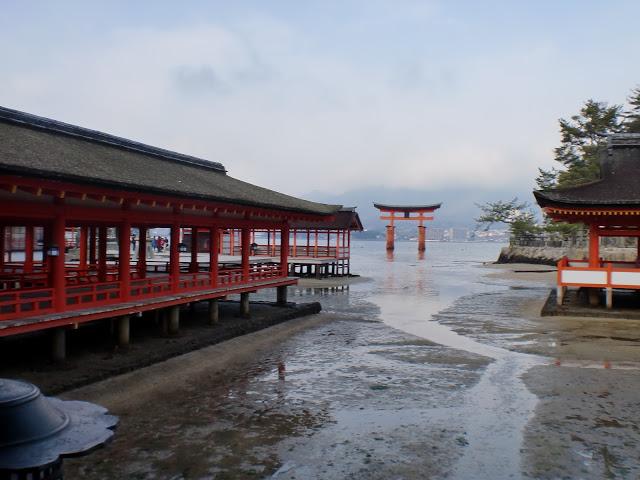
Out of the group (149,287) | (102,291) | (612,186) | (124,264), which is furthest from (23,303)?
(612,186)

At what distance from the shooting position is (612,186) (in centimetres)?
2284

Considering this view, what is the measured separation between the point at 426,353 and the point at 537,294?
19.9m

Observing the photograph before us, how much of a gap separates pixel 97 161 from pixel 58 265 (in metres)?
3.04

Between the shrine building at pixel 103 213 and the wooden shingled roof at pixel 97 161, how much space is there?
32 mm

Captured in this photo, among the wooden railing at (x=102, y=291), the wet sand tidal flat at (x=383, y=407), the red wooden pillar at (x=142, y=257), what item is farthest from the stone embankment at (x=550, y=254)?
the red wooden pillar at (x=142, y=257)

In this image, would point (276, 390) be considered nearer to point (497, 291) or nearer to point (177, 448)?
point (177, 448)

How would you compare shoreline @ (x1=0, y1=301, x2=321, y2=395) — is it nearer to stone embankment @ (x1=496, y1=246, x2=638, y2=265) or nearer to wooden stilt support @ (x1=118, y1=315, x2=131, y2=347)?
wooden stilt support @ (x1=118, y1=315, x2=131, y2=347)

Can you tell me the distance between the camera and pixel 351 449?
8633 mm

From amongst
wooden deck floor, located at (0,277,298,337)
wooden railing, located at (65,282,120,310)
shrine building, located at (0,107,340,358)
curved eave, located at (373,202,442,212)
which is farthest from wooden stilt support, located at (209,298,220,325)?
curved eave, located at (373,202,442,212)

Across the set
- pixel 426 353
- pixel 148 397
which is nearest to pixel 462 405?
pixel 426 353

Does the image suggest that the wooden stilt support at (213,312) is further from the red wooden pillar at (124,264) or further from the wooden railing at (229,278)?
the red wooden pillar at (124,264)

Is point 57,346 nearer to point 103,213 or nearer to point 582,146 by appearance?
point 103,213

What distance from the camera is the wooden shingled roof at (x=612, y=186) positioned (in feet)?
71.2

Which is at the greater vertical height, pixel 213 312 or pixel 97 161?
pixel 97 161
